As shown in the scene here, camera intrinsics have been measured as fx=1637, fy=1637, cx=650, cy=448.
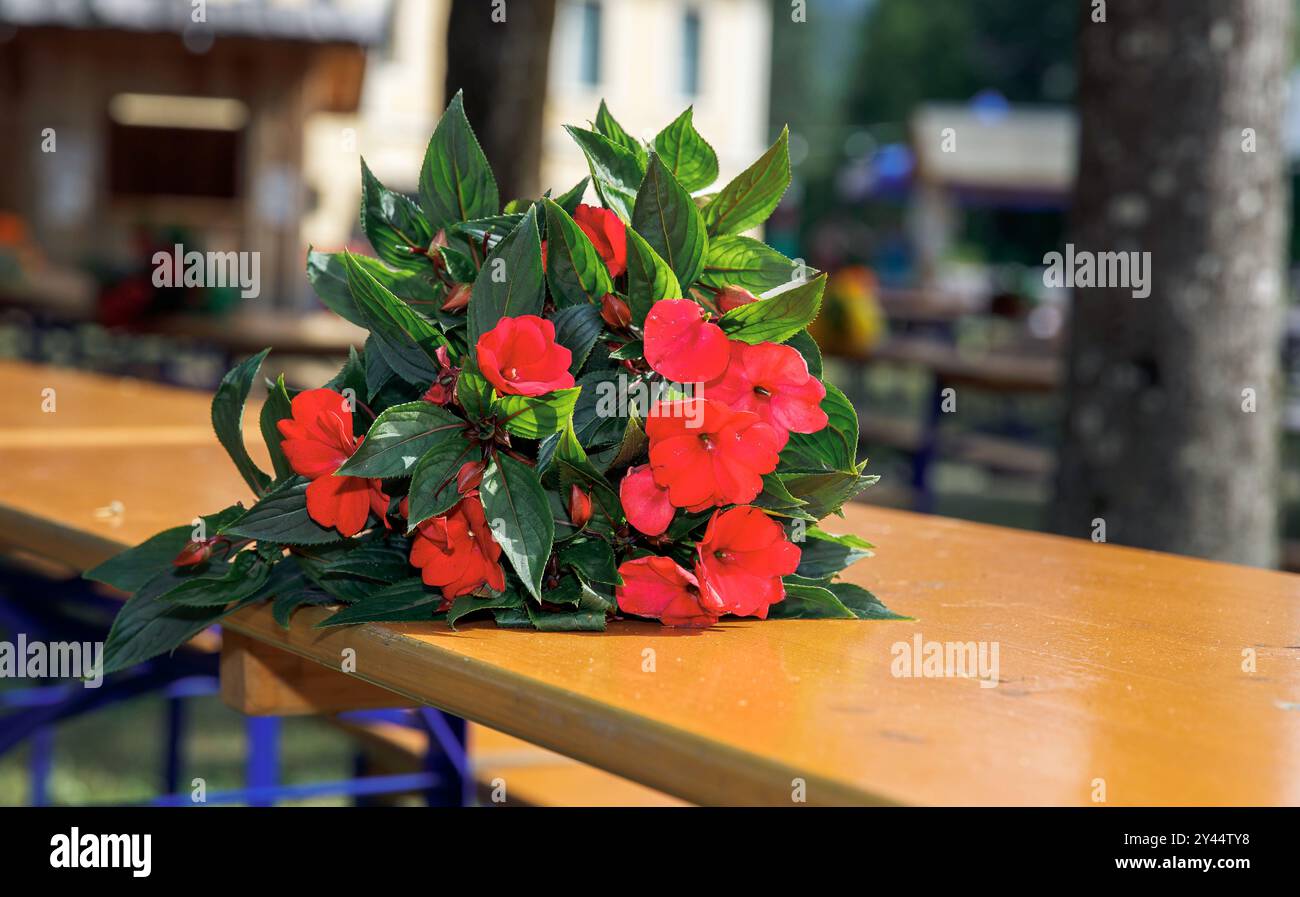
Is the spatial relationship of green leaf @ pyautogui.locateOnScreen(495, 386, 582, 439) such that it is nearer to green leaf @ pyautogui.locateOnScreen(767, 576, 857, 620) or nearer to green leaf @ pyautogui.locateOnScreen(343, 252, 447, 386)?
green leaf @ pyautogui.locateOnScreen(343, 252, 447, 386)

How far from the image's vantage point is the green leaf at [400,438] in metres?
1.17

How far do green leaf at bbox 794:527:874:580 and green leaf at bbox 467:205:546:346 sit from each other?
30 centimetres

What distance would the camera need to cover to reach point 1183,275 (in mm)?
3242

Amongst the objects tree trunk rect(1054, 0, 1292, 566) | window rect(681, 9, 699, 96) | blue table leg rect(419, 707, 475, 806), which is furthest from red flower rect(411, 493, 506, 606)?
window rect(681, 9, 699, 96)

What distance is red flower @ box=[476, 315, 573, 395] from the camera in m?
1.18

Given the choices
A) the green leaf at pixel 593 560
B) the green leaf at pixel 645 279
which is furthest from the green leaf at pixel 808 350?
the green leaf at pixel 593 560

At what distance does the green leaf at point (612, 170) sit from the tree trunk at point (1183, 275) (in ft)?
7.08

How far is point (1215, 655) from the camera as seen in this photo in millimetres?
1245

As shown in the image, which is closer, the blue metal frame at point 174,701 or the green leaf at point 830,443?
the green leaf at point 830,443

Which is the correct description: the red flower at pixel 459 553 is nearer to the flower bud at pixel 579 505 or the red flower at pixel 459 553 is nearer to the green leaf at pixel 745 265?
the flower bud at pixel 579 505

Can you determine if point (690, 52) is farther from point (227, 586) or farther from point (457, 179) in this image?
point (227, 586)

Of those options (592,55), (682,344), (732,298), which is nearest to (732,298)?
(732,298)
